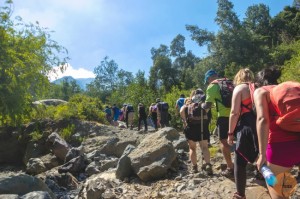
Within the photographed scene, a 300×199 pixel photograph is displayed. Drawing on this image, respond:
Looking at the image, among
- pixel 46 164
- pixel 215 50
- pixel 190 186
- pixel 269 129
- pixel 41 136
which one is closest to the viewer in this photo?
pixel 269 129

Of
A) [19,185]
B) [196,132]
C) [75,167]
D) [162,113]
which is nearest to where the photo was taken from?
[196,132]

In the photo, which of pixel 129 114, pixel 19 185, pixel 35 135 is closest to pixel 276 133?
pixel 19 185

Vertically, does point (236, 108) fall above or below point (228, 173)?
above

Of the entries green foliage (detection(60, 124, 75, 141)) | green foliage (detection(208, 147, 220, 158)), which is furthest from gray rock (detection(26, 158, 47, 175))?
green foliage (detection(208, 147, 220, 158))

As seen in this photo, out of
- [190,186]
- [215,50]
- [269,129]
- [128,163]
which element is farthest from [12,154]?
[215,50]

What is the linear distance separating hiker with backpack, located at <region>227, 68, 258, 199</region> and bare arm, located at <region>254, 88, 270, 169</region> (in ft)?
2.98

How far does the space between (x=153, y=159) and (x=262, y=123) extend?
4.36m

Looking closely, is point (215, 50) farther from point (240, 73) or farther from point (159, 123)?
point (240, 73)

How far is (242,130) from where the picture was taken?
4207mm

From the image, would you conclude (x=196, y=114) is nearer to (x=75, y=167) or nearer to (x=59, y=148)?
(x=75, y=167)

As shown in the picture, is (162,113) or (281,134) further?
(162,113)

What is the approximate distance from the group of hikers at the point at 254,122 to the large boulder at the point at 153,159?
0.67 m

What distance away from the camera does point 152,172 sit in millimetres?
6891

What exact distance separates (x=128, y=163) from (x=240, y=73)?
13.0 ft
